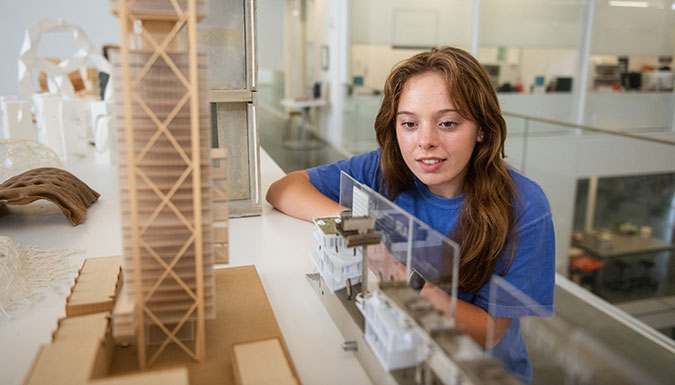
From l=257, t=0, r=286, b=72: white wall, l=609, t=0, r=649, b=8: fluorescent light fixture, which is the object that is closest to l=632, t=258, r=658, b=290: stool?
l=609, t=0, r=649, b=8: fluorescent light fixture

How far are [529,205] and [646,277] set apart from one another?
3.88 meters

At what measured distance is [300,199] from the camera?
1.72 m

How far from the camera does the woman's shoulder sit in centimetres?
120

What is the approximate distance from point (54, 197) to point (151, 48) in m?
1.07

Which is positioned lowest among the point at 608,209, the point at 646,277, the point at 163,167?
the point at 646,277

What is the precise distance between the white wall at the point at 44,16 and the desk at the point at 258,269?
6329 millimetres

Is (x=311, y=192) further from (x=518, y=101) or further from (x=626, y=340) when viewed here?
(x=518, y=101)

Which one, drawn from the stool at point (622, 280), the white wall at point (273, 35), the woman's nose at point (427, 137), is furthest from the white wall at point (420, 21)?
the woman's nose at point (427, 137)

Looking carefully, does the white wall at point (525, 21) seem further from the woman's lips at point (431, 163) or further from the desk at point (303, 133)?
the woman's lips at point (431, 163)

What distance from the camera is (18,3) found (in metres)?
7.23

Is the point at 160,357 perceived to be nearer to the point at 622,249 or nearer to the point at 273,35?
the point at 622,249

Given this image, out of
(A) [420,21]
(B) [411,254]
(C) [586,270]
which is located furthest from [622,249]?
(B) [411,254]

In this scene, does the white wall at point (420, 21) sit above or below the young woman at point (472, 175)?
above

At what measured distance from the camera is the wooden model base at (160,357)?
2.44ft
